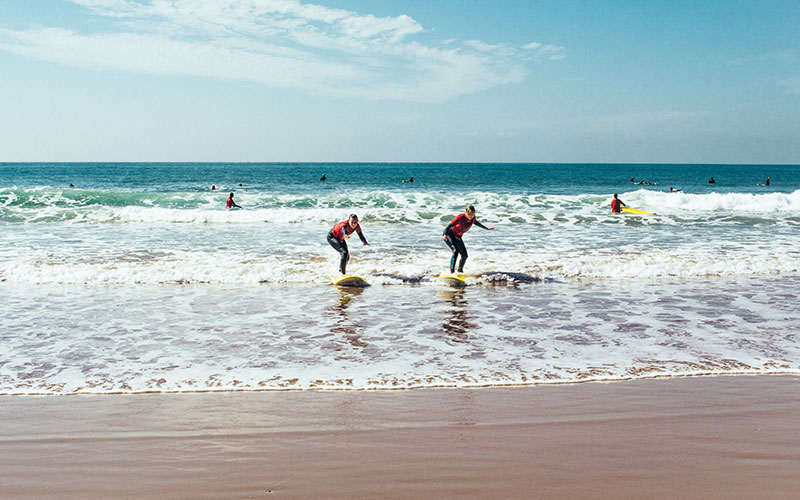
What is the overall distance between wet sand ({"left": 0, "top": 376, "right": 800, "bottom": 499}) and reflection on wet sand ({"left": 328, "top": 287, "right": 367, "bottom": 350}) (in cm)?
215

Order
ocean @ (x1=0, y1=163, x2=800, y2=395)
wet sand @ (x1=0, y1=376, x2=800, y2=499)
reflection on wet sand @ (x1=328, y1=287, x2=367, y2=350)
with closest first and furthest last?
1. wet sand @ (x1=0, y1=376, x2=800, y2=499)
2. ocean @ (x1=0, y1=163, x2=800, y2=395)
3. reflection on wet sand @ (x1=328, y1=287, x2=367, y2=350)

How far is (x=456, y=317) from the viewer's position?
30.6ft

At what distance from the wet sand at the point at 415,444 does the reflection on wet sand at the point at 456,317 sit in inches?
87.2

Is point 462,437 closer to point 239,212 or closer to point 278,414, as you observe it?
point 278,414

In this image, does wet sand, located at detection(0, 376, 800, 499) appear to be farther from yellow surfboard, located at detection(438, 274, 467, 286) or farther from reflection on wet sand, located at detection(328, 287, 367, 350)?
yellow surfboard, located at detection(438, 274, 467, 286)

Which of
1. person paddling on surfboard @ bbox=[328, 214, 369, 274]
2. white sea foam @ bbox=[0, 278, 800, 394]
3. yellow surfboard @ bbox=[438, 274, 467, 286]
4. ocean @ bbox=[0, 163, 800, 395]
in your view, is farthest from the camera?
person paddling on surfboard @ bbox=[328, 214, 369, 274]

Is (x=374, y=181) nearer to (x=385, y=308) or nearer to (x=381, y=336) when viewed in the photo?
(x=385, y=308)

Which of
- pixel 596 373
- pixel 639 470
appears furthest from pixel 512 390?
pixel 639 470

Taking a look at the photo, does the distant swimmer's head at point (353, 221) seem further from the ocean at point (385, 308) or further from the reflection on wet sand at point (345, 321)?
the reflection on wet sand at point (345, 321)

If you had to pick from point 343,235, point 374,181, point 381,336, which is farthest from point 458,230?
point 374,181

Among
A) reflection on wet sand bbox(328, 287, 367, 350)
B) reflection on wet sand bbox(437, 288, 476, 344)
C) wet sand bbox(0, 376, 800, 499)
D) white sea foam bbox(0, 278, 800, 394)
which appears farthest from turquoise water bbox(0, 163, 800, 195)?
wet sand bbox(0, 376, 800, 499)

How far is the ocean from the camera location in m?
6.54

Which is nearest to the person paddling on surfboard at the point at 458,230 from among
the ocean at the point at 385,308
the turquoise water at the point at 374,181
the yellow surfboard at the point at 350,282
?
the ocean at the point at 385,308

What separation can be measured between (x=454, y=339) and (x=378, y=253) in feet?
28.8
